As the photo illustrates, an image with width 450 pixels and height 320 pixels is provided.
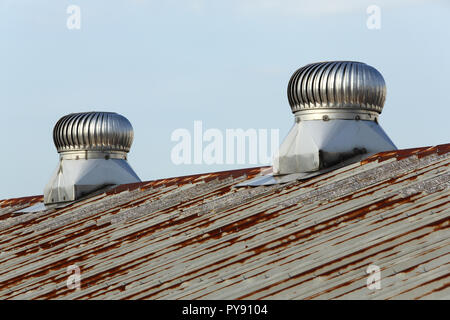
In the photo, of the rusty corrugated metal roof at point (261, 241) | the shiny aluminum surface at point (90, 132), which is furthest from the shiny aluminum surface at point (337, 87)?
the shiny aluminum surface at point (90, 132)

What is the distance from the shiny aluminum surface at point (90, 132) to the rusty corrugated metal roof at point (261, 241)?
5511 millimetres

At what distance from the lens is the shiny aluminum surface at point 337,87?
23.7 m

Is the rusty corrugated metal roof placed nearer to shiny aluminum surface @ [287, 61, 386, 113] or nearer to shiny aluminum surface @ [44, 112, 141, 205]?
shiny aluminum surface @ [287, 61, 386, 113]

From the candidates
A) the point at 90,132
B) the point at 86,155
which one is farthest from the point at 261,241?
the point at 86,155

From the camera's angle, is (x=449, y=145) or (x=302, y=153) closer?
(x=449, y=145)

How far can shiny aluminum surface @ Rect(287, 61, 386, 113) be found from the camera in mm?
23672

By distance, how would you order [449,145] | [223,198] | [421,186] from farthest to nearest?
[223,198], [449,145], [421,186]

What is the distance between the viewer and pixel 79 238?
2259cm

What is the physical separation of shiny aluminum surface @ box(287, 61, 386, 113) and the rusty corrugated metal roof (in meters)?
2.39

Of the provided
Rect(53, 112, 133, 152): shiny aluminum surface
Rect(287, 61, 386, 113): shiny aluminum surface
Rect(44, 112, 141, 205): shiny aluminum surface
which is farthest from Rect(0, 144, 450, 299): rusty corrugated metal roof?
Rect(53, 112, 133, 152): shiny aluminum surface

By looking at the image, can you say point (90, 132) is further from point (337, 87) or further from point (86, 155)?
point (337, 87)

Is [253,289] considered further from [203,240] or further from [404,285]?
[203,240]

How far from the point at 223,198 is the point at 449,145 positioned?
5.63m
